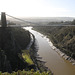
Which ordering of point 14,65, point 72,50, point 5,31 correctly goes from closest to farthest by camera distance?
point 14,65 < point 5,31 < point 72,50

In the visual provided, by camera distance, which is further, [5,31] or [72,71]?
[5,31]

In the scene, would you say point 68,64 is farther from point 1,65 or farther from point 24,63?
point 1,65

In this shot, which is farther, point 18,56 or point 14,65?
point 18,56

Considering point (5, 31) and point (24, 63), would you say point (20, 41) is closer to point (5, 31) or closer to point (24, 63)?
point (5, 31)

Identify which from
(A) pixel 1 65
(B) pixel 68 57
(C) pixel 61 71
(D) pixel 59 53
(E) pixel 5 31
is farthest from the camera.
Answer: (D) pixel 59 53

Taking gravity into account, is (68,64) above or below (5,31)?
below

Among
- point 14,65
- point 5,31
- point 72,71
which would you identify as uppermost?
point 5,31

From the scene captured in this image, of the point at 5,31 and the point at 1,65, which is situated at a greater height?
the point at 5,31

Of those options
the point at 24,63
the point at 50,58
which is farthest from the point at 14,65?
the point at 50,58

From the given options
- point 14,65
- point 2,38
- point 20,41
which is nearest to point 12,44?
point 2,38
